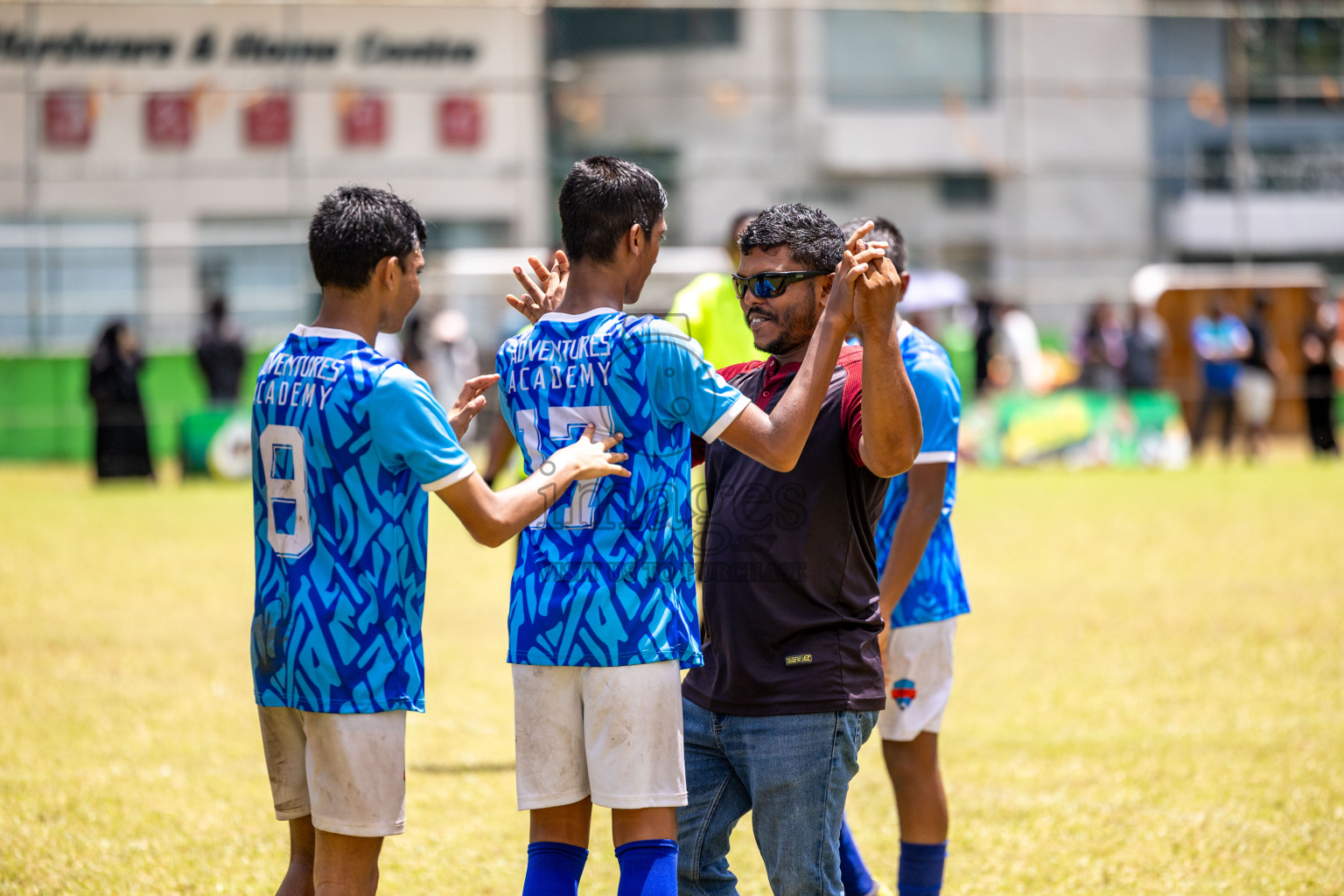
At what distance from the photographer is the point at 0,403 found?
22.8 metres

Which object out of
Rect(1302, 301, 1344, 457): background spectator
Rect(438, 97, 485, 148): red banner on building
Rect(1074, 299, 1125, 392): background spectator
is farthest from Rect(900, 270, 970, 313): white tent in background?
Rect(438, 97, 485, 148): red banner on building

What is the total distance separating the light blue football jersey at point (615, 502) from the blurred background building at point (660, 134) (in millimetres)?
20988

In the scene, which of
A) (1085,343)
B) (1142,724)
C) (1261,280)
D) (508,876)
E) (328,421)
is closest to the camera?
(328,421)

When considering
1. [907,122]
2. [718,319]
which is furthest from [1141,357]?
[718,319]

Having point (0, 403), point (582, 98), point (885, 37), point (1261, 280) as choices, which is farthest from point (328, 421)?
point (885, 37)

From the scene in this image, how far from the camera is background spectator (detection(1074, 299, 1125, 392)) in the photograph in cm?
2158

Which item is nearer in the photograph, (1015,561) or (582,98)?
(1015,561)

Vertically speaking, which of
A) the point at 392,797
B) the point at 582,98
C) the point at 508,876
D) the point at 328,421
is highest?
the point at 582,98

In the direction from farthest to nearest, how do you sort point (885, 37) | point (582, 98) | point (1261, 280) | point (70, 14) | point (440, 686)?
point (885, 37), point (582, 98), point (70, 14), point (1261, 280), point (440, 686)

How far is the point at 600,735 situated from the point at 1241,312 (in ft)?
74.7

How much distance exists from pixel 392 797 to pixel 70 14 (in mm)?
26694

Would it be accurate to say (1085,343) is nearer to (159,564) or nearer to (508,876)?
(159,564)

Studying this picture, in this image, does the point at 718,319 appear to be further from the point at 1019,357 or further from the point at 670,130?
the point at 670,130

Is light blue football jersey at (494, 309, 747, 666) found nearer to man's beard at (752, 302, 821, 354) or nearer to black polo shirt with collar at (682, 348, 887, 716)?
black polo shirt with collar at (682, 348, 887, 716)
